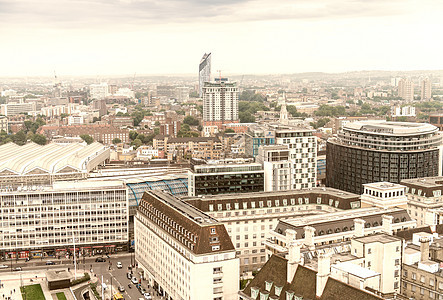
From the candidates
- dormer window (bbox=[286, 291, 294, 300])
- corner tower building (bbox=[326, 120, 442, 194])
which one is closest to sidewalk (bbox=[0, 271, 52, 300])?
dormer window (bbox=[286, 291, 294, 300])

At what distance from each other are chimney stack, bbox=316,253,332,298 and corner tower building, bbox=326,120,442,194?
282 ft

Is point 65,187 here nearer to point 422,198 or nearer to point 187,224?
point 187,224

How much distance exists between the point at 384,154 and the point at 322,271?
87.5 metres

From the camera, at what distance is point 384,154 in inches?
5699

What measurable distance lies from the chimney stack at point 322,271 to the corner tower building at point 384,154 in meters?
85.9

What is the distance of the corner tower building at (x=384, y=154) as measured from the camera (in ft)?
470

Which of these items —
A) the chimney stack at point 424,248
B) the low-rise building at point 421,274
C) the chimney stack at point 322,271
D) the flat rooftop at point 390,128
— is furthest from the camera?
the flat rooftop at point 390,128

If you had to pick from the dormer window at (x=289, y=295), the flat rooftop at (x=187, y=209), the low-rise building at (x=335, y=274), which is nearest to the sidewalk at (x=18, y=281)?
the flat rooftop at (x=187, y=209)

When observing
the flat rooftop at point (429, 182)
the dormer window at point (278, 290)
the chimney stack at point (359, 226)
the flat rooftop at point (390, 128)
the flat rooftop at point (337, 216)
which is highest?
the flat rooftop at point (390, 128)

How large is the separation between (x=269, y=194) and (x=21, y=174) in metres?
66.3

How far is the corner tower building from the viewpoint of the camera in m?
143

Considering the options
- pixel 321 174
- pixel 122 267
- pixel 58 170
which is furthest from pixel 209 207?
pixel 321 174

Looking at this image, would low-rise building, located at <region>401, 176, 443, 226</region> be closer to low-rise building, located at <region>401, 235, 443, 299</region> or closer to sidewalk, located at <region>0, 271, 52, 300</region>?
low-rise building, located at <region>401, 235, 443, 299</region>

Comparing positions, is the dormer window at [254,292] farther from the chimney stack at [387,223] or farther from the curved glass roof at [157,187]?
the curved glass roof at [157,187]
